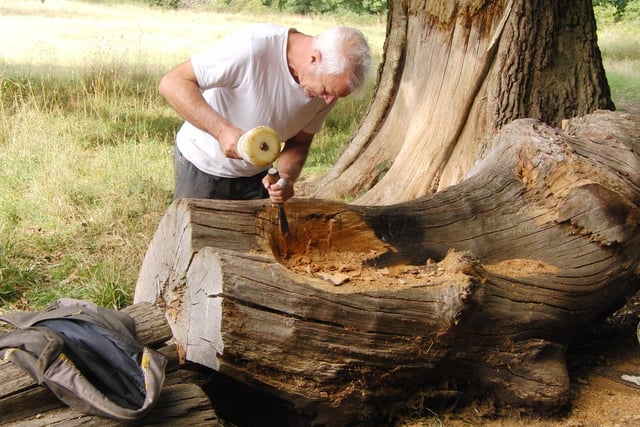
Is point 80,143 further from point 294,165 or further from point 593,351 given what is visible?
point 593,351

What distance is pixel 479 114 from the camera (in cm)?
511

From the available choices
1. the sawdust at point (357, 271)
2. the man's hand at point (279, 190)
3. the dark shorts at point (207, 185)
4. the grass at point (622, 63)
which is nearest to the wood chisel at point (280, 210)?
the man's hand at point (279, 190)

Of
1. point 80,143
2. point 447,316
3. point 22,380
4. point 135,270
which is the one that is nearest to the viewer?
point 22,380

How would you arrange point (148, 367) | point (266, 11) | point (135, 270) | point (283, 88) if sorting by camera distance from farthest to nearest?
point (266, 11) < point (135, 270) < point (283, 88) < point (148, 367)

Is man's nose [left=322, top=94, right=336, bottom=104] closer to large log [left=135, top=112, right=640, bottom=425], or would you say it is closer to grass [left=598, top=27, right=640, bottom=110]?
large log [left=135, top=112, right=640, bottom=425]

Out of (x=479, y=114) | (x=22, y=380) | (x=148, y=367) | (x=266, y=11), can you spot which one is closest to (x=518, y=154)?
(x=479, y=114)

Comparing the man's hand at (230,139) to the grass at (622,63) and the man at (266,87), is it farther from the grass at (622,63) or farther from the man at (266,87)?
the grass at (622,63)

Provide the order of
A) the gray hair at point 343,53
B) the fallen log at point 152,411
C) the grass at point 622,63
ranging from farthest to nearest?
the grass at point 622,63, the gray hair at point 343,53, the fallen log at point 152,411

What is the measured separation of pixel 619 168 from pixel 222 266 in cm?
226

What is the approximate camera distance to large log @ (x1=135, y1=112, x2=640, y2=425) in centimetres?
250

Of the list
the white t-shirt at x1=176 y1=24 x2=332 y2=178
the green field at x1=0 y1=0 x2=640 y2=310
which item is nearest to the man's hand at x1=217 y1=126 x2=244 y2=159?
the white t-shirt at x1=176 y1=24 x2=332 y2=178

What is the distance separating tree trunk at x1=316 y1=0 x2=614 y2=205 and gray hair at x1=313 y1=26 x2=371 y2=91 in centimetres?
169

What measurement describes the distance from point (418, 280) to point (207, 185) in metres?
1.50

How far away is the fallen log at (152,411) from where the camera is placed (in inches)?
86.1
